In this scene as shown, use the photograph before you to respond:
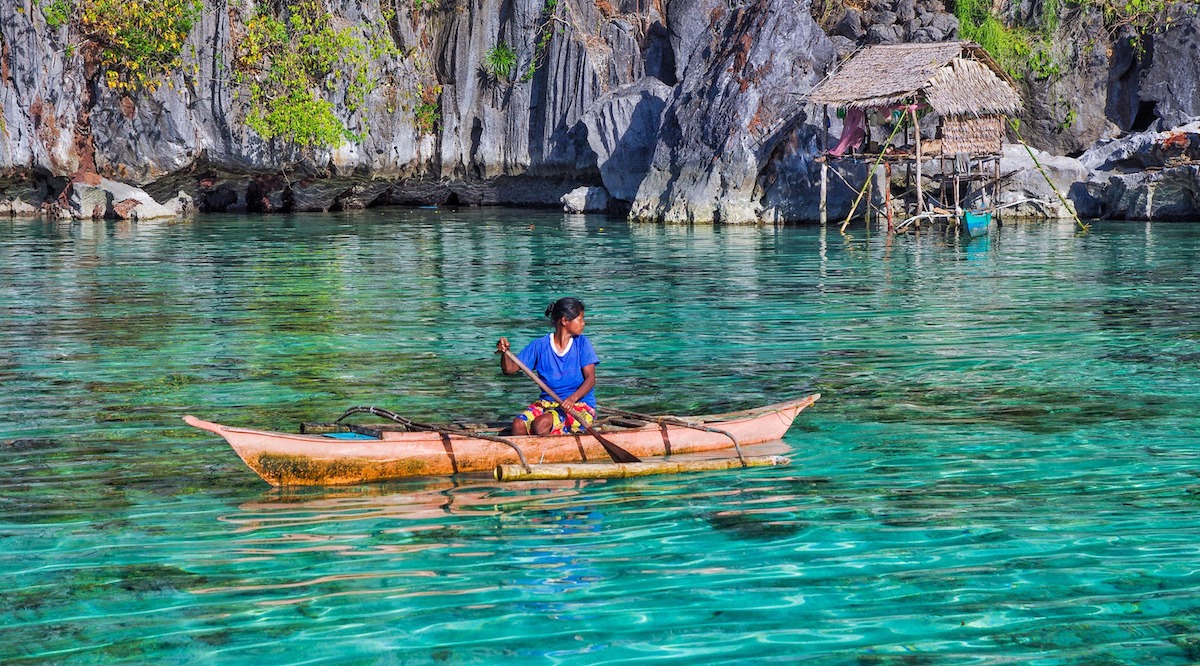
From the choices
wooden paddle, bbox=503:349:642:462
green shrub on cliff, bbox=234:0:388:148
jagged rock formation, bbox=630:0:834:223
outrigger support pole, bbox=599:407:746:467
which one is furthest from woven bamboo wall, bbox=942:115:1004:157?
wooden paddle, bbox=503:349:642:462

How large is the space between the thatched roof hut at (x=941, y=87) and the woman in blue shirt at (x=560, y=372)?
2104 cm

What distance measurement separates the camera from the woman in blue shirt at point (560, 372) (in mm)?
7562

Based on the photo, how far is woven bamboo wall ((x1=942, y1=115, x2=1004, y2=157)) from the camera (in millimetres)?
28578

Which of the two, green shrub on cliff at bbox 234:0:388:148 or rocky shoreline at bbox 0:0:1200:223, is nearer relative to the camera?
rocky shoreline at bbox 0:0:1200:223

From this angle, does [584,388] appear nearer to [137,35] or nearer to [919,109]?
[919,109]

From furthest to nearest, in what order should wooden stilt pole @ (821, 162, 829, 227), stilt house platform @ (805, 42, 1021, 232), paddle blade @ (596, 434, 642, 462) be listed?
wooden stilt pole @ (821, 162, 829, 227) → stilt house platform @ (805, 42, 1021, 232) → paddle blade @ (596, 434, 642, 462)

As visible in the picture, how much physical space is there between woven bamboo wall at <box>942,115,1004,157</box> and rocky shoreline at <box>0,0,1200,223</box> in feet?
8.73

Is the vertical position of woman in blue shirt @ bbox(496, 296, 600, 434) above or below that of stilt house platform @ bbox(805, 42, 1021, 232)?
below

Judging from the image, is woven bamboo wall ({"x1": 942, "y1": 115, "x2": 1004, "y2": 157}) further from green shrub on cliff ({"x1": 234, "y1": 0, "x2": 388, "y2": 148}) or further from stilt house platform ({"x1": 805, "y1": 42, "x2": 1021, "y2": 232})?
green shrub on cliff ({"x1": 234, "y1": 0, "x2": 388, "y2": 148})

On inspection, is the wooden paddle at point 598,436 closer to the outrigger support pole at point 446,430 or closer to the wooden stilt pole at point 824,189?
the outrigger support pole at point 446,430

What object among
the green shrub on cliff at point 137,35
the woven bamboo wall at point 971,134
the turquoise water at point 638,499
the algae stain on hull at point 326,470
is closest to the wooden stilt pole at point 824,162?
the woven bamboo wall at point 971,134

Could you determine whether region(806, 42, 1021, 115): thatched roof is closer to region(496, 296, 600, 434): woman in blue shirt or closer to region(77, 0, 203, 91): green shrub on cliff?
region(77, 0, 203, 91): green shrub on cliff

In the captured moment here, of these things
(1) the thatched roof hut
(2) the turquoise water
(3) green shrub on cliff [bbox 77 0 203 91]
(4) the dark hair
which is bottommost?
(2) the turquoise water

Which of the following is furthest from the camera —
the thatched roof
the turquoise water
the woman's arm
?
the thatched roof
